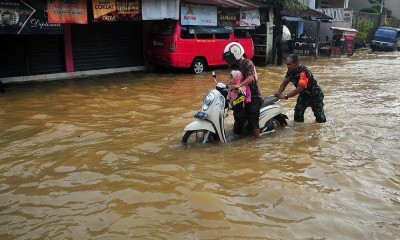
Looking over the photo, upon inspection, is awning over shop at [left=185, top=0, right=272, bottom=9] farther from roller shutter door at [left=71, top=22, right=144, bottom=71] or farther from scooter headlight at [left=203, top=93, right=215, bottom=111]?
scooter headlight at [left=203, top=93, right=215, bottom=111]

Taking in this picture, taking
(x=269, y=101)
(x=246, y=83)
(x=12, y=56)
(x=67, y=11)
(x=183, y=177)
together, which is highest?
(x=67, y=11)

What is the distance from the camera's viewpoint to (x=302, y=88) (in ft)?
20.4

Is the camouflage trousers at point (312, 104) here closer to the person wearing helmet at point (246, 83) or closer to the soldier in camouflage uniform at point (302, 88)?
the soldier in camouflage uniform at point (302, 88)

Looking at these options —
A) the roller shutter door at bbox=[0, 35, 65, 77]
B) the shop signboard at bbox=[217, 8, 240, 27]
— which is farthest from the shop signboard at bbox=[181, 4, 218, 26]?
the roller shutter door at bbox=[0, 35, 65, 77]

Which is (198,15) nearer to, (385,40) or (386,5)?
(385,40)

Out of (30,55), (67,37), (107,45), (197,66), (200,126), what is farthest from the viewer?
(197,66)

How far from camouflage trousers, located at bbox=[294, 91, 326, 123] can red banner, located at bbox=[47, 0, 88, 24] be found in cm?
744

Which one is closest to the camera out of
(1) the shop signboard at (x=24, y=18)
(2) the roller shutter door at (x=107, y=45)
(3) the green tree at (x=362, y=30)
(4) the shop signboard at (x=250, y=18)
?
(1) the shop signboard at (x=24, y=18)

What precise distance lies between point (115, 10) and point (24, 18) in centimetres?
277

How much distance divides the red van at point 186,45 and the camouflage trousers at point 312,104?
23.1 feet

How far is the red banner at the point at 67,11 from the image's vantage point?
10.9 metres

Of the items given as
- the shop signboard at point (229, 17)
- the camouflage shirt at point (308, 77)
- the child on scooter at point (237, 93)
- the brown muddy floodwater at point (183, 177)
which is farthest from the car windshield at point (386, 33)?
the child on scooter at point (237, 93)

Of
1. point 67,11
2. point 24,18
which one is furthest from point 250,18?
point 24,18

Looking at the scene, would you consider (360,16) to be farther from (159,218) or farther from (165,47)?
(159,218)
